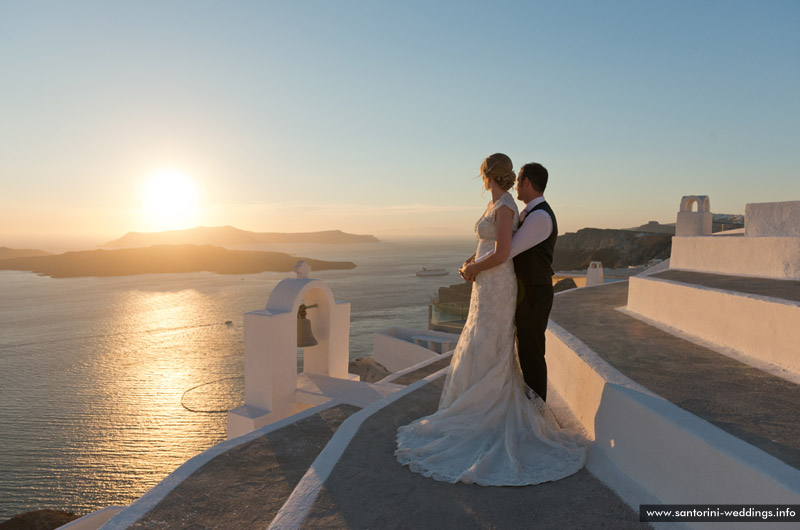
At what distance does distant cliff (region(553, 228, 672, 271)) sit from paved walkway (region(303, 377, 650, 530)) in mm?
46394

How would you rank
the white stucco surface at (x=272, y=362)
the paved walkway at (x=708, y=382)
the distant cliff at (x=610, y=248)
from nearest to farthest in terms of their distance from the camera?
the paved walkway at (x=708, y=382), the white stucco surface at (x=272, y=362), the distant cliff at (x=610, y=248)

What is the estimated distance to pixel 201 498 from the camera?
3076mm

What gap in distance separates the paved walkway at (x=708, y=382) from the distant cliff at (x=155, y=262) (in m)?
129

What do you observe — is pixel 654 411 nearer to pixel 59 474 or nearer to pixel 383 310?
pixel 59 474

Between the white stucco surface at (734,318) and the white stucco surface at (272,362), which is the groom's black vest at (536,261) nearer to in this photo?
the white stucco surface at (734,318)

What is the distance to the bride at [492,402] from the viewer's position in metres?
2.87

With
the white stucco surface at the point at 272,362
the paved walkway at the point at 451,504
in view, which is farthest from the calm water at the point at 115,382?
the paved walkway at the point at 451,504

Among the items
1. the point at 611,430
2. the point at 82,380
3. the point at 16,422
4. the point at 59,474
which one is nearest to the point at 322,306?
the point at 611,430

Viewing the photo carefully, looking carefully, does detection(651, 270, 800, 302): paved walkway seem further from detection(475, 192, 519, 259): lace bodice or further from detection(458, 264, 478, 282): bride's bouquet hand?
detection(458, 264, 478, 282): bride's bouquet hand

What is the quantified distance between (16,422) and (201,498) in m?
36.5

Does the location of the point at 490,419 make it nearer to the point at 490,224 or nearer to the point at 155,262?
the point at 490,224

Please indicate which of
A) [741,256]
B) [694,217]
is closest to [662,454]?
[741,256]

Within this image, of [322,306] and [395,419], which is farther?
[322,306]

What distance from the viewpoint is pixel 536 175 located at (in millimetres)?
3285
